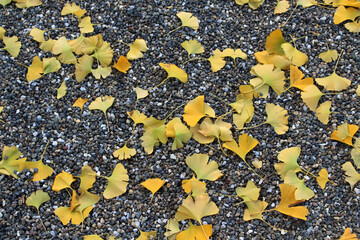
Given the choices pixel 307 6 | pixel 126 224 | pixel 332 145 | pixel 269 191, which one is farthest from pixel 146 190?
pixel 307 6

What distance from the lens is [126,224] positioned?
1331 mm

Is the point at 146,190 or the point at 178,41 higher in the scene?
the point at 178,41

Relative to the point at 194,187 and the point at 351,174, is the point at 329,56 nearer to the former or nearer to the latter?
the point at 351,174

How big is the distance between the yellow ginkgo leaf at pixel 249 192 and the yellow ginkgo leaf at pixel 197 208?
0.32ft

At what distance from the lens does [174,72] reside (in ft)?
4.91

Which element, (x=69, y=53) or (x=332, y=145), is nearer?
(x=332, y=145)

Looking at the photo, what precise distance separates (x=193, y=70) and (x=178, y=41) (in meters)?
0.14

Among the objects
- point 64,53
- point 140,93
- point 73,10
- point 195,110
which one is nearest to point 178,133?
point 195,110

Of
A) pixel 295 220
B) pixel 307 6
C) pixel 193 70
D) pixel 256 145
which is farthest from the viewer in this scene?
pixel 307 6

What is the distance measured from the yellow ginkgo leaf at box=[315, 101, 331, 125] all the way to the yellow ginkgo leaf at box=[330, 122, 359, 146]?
6 centimetres

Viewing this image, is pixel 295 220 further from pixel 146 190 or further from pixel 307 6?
pixel 307 6

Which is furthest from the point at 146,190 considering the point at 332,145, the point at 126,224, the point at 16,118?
the point at 332,145

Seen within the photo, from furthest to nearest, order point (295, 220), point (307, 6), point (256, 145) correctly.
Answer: point (307, 6)
point (256, 145)
point (295, 220)

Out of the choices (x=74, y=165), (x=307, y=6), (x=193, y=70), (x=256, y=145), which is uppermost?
(x=307, y=6)
